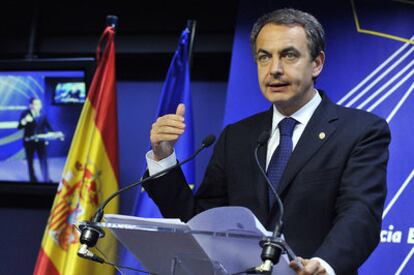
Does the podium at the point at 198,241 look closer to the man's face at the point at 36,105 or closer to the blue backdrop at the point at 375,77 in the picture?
the blue backdrop at the point at 375,77

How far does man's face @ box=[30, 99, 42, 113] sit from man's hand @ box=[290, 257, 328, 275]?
2.84 m

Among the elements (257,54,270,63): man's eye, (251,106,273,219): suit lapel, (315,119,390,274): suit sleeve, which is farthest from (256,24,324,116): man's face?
(315,119,390,274): suit sleeve

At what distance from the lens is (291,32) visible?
2324 mm

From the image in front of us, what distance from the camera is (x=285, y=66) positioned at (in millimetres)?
2295

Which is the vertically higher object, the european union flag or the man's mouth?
the european union flag

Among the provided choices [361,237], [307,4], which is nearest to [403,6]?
[307,4]

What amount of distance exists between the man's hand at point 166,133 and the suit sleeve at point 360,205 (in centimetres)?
52

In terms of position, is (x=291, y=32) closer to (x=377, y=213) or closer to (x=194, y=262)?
(x=377, y=213)

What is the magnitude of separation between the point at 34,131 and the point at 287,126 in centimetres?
226

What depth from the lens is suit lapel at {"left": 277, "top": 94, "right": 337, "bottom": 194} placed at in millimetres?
2176

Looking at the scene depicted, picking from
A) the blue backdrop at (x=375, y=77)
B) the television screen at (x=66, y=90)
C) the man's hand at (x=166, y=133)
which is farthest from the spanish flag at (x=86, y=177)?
the man's hand at (x=166, y=133)

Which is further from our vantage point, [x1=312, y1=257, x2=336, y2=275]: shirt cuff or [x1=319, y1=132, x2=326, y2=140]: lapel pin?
[x1=319, y1=132, x2=326, y2=140]: lapel pin

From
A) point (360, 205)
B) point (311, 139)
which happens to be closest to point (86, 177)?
Result: point (311, 139)

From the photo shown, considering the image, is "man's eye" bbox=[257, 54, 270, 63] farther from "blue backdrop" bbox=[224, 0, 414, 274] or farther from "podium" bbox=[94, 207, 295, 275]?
"blue backdrop" bbox=[224, 0, 414, 274]
